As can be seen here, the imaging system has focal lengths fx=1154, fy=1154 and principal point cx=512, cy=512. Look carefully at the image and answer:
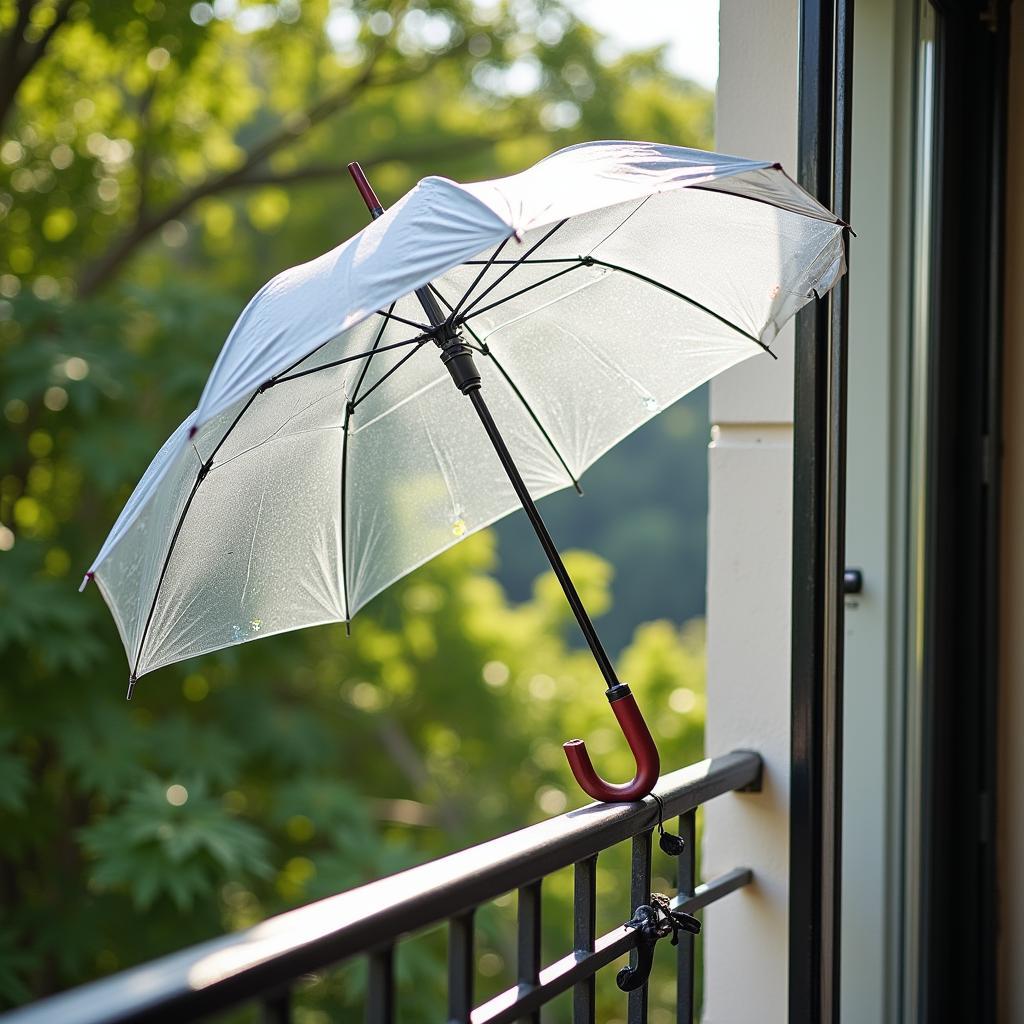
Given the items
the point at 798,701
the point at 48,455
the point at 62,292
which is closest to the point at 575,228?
the point at 798,701

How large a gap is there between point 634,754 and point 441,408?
22.4 inches

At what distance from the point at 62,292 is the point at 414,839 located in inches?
155

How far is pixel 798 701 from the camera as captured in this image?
4.77 ft

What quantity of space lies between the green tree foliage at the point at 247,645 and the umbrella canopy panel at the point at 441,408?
291 cm

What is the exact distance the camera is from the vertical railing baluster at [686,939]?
4.67 ft

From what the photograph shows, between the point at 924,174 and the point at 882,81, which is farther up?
the point at 882,81

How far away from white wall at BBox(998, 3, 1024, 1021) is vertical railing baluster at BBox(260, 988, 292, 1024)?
1.48 metres

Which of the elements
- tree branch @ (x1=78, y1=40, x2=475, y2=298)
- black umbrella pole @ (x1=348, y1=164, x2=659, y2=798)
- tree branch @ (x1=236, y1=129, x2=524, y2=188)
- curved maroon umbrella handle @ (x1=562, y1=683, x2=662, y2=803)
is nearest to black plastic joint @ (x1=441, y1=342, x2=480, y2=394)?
black umbrella pole @ (x1=348, y1=164, x2=659, y2=798)

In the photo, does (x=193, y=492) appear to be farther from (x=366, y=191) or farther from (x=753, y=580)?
(x=753, y=580)

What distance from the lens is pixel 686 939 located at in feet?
4.66

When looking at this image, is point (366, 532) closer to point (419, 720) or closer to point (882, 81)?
point (882, 81)

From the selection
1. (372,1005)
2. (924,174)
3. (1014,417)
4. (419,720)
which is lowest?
(419,720)

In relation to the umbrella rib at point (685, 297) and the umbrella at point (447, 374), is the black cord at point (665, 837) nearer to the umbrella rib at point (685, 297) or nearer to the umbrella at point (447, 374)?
the umbrella at point (447, 374)

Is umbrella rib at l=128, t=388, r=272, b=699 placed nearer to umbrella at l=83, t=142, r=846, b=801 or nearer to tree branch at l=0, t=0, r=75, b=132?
umbrella at l=83, t=142, r=846, b=801
